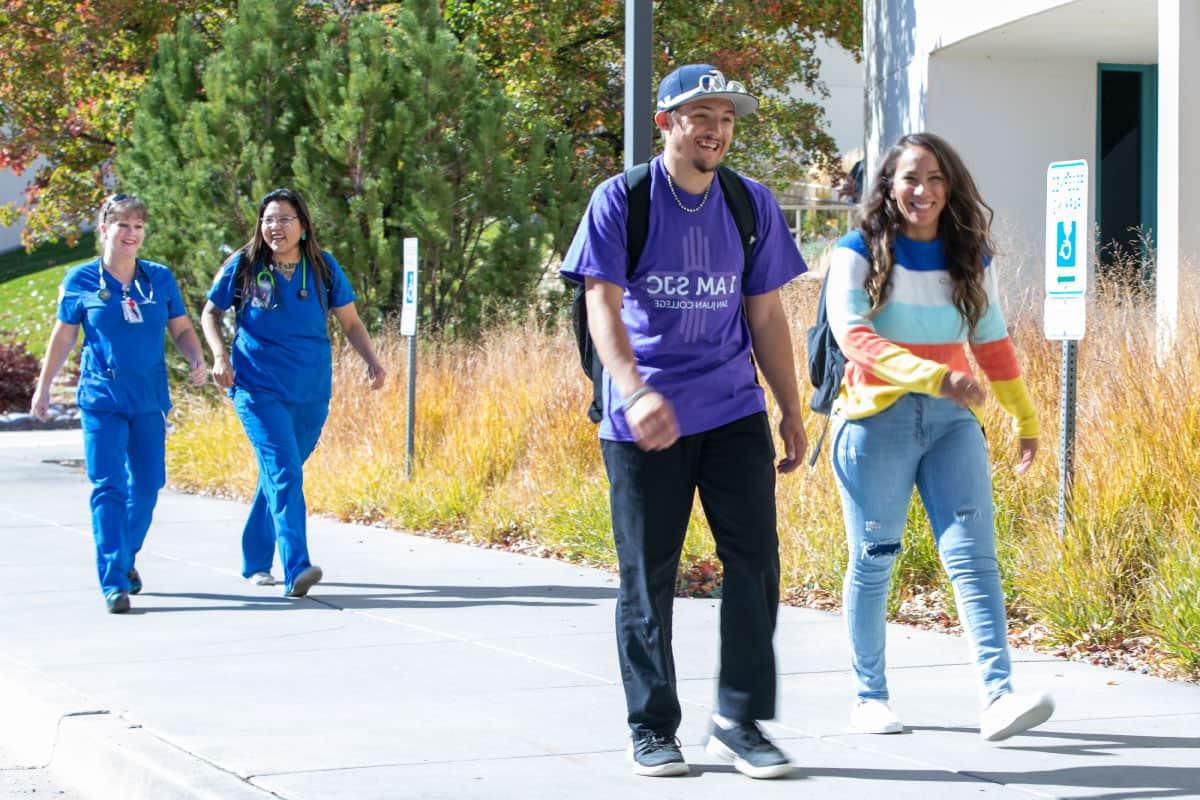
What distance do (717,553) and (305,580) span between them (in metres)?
3.71

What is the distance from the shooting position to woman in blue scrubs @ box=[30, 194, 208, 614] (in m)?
8.11

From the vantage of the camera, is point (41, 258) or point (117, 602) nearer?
point (117, 602)

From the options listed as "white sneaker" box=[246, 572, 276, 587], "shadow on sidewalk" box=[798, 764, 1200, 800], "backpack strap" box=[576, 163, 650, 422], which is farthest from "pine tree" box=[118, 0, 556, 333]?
"shadow on sidewalk" box=[798, 764, 1200, 800]

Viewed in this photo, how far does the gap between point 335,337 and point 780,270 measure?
9.81 metres

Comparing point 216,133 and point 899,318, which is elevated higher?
point 216,133

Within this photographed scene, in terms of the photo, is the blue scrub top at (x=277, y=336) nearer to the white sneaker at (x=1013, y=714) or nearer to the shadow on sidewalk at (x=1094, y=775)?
the shadow on sidewalk at (x=1094, y=775)

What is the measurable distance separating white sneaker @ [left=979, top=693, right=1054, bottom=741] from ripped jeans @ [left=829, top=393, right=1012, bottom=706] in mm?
55

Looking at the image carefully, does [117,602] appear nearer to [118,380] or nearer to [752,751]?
[118,380]

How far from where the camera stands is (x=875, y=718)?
5.36 meters

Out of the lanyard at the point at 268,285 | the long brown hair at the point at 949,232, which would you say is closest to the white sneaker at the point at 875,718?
the long brown hair at the point at 949,232

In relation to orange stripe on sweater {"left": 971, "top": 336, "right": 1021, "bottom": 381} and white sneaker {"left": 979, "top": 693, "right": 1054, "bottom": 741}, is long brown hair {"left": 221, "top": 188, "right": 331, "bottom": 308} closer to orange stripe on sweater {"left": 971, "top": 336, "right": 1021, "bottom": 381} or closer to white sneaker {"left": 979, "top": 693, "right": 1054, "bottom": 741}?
orange stripe on sweater {"left": 971, "top": 336, "right": 1021, "bottom": 381}

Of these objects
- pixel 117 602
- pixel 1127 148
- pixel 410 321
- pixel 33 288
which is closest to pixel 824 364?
pixel 117 602

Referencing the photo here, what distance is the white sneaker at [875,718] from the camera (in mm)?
5352

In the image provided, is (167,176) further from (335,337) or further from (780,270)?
(780,270)
